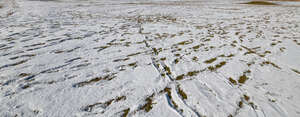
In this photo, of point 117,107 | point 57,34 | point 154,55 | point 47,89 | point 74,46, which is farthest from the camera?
point 57,34

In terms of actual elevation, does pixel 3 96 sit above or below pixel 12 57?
below

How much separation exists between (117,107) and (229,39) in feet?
18.3

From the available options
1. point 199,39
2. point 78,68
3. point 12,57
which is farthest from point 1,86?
point 199,39

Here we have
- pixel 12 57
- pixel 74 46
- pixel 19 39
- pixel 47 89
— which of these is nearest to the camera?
pixel 47 89

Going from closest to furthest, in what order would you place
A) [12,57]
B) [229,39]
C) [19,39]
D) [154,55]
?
[12,57] < [154,55] < [19,39] < [229,39]

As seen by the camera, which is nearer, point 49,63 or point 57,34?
point 49,63

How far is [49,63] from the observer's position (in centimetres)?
380

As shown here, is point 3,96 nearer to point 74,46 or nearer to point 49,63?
point 49,63

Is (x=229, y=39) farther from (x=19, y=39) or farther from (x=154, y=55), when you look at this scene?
(x=19, y=39)

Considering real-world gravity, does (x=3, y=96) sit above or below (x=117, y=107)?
above

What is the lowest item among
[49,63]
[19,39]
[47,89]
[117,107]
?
[117,107]

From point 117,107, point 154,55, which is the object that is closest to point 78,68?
point 117,107

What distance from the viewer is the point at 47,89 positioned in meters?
2.80

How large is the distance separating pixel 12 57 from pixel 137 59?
3.61m
